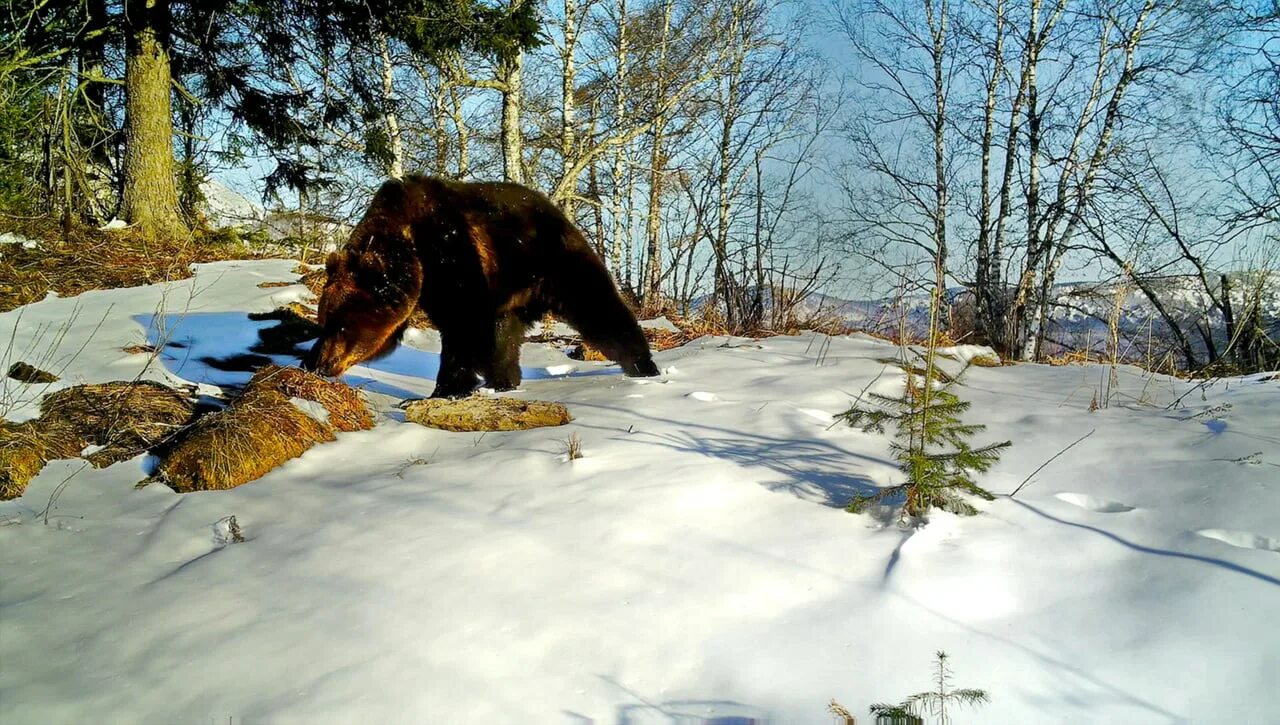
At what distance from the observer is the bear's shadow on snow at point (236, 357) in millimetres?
4555

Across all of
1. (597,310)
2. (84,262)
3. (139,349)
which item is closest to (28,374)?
(139,349)

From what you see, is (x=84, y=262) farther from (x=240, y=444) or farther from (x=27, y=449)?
(x=240, y=444)

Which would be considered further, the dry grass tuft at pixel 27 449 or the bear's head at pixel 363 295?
the bear's head at pixel 363 295

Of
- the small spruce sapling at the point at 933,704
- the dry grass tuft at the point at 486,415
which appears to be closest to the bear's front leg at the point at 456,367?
the dry grass tuft at the point at 486,415

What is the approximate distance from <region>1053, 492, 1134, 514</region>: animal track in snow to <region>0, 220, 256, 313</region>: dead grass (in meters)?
6.56

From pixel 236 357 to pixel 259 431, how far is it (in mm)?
2418

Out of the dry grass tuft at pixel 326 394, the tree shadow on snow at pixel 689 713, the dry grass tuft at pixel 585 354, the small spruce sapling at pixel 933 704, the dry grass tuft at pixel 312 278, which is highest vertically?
the dry grass tuft at pixel 312 278

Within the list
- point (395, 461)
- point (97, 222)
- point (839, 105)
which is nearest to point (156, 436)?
point (395, 461)

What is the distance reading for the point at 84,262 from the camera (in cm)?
697

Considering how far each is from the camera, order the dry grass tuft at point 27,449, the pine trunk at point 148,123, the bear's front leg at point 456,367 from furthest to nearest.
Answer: the pine trunk at point 148,123 < the bear's front leg at point 456,367 < the dry grass tuft at point 27,449

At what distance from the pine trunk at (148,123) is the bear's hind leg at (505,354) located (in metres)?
6.66

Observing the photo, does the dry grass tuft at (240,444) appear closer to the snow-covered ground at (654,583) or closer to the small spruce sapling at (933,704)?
the snow-covered ground at (654,583)

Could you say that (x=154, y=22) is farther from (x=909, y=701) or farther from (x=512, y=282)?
(x=909, y=701)

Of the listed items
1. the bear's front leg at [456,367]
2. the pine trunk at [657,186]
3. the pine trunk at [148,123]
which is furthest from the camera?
the pine trunk at [657,186]
